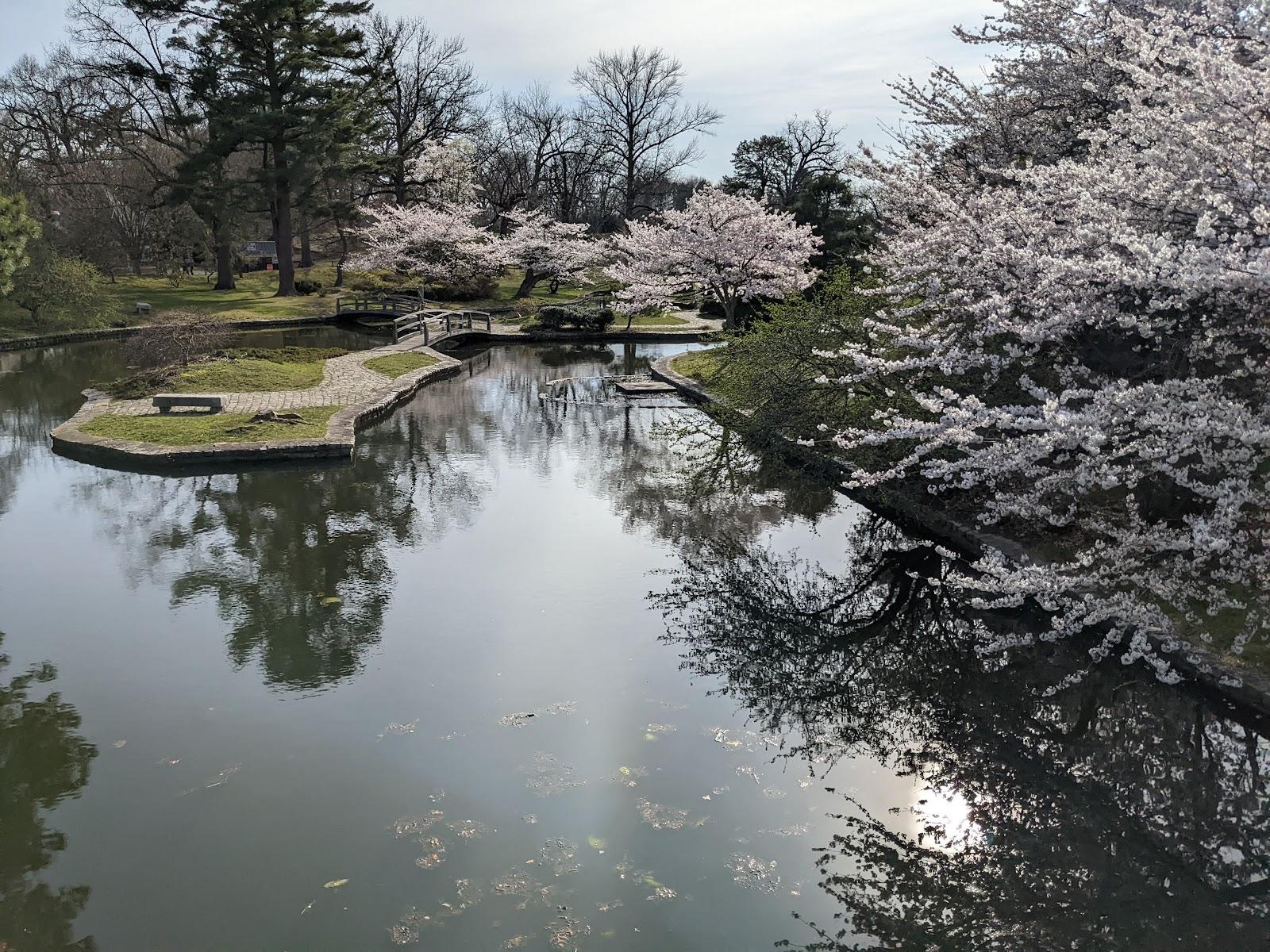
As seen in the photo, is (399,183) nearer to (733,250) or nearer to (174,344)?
(733,250)

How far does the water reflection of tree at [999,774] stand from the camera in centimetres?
490

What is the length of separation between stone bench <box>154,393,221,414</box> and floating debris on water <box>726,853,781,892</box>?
1375cm

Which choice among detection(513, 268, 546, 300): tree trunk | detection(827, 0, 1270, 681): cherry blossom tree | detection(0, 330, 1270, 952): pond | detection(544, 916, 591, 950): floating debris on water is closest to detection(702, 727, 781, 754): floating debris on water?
detection(0, 330, 1270, 952): pond

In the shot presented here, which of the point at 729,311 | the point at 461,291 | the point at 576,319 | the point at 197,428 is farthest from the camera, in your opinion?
the point at 461,291

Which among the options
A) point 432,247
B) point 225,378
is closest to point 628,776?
point 225,378

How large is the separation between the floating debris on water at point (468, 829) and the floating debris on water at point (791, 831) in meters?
1.66

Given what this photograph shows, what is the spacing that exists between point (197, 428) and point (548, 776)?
11.1m

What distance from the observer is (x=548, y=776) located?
5.99 meters

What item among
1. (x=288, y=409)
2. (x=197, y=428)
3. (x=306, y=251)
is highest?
(x=306, y=251)

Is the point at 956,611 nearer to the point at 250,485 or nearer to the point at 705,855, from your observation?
the point at 705,855

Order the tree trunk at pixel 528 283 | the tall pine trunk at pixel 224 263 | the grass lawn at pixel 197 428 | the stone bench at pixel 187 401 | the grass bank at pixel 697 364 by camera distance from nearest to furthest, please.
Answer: the grass lawn at pixel 197 428 < the stone bench at pixel 187 401 < the grass bank at pixel 697 364 < the tall pine trunk at pixel 224 263 < the tree trunk at pixel 528 283

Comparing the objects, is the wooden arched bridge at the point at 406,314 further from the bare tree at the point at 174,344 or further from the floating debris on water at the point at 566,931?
the floating debris on water at the point at 566,931

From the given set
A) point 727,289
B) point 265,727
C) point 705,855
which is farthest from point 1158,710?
point 727,289

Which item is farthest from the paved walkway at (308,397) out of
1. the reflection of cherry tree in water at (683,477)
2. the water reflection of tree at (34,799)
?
the water reflection of tree at (34,799)
